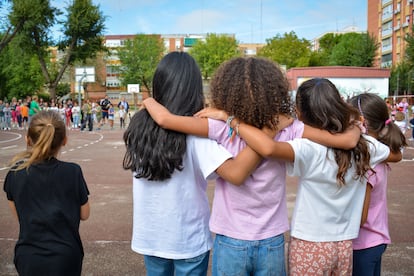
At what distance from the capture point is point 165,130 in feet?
6.73

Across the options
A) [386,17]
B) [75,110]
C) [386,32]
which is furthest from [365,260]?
[386,32]

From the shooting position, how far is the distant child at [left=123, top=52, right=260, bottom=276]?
205 centimetres

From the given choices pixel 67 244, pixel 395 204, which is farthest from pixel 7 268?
pixel 395 204

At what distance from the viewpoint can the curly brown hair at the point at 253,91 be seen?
6.35 ft

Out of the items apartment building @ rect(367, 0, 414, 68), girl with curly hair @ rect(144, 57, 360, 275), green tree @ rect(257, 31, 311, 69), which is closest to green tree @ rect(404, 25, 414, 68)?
apartment building @ rect(367, 0, 414, 68)

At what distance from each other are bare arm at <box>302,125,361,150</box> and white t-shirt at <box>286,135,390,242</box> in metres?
0.03

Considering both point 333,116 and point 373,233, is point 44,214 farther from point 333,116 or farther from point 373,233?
point 373,233

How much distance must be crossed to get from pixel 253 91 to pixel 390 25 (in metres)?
74.6

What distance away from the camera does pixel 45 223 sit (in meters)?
2.34

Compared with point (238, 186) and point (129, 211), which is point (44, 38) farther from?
point (238, 186)

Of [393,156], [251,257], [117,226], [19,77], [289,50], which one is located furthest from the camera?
[289,50]

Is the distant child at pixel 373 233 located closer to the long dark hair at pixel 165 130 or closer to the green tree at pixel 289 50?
the long dark hair at pixel 165 130

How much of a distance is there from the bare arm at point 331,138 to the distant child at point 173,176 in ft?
1.60

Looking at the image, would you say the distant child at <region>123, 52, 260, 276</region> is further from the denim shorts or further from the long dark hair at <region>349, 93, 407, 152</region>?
the long dark hair at <region>349, 93, 407, 152</region>
